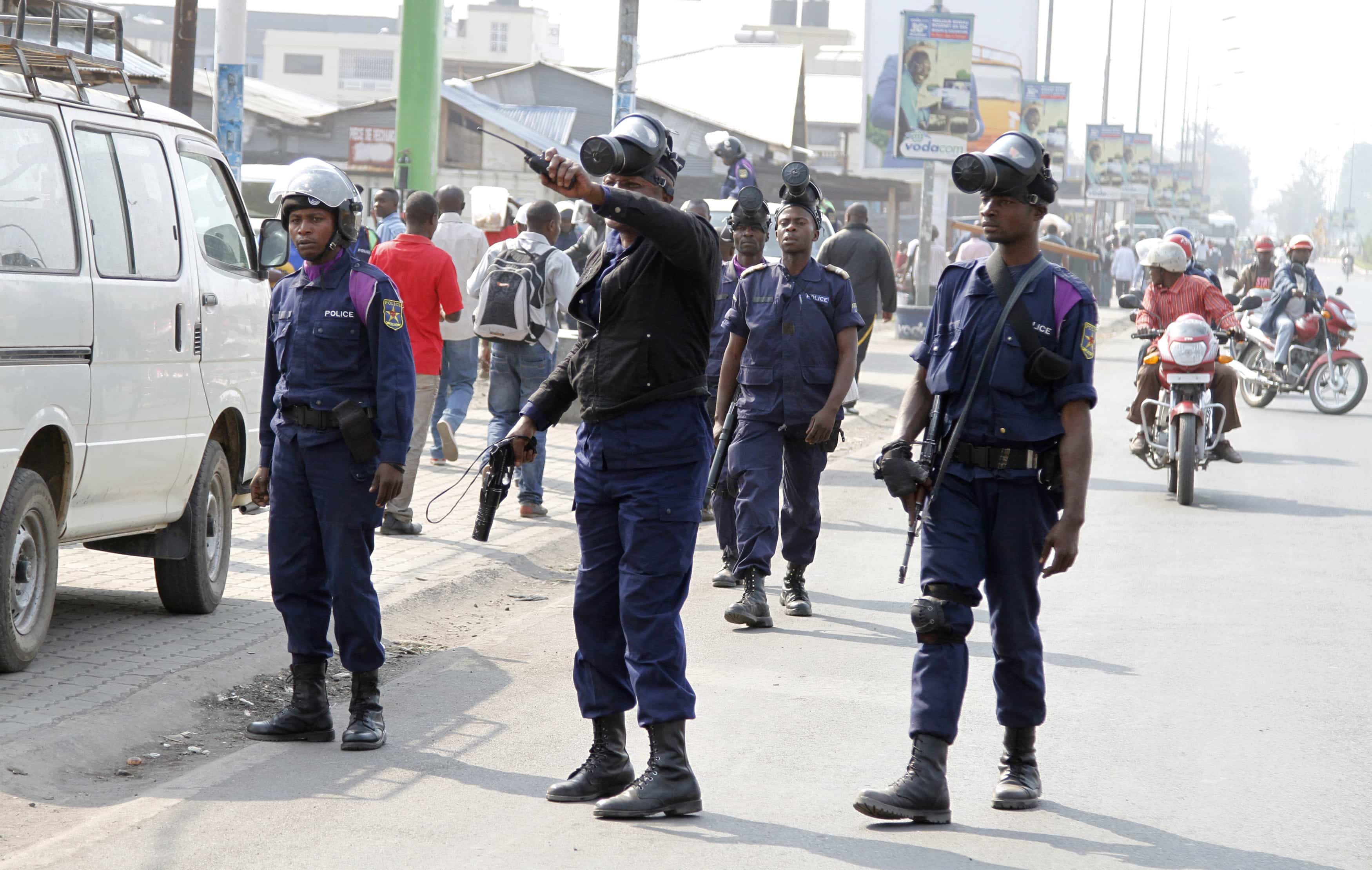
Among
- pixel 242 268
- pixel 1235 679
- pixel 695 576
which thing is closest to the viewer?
pixel 1235 679

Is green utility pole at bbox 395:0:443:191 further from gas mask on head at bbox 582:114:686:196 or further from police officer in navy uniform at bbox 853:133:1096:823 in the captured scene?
police officer in navy uniform at bbox 853:133:1096:823

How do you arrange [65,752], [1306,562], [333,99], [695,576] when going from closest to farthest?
[65,752] < [695,576] < [1306,562] < [333,99]

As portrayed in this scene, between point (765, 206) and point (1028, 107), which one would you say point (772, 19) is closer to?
point (1028, 107)

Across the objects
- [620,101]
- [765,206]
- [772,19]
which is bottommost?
[765,206]

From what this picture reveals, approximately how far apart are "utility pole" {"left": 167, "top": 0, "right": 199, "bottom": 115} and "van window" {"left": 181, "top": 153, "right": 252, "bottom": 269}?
451 cm

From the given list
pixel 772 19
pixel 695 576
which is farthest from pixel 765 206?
pixel 772 19

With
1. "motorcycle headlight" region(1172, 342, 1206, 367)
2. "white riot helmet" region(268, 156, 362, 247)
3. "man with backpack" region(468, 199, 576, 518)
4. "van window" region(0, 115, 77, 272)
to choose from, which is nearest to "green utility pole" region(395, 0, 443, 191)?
"man with backpack" region(468, 199, 576, 518)

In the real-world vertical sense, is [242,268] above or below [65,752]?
above

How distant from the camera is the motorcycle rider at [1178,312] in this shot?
Result: 41.3 ft

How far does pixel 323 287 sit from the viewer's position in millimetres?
5547

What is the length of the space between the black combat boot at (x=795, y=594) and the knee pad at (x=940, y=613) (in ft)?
10.2

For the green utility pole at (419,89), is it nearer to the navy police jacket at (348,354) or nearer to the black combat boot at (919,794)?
the navy police jacket at (348,354)

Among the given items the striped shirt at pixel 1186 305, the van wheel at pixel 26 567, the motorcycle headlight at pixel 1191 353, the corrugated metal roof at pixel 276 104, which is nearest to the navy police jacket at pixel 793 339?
the van wheel at pixel 26 567

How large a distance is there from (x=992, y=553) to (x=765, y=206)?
3836 millimetres
